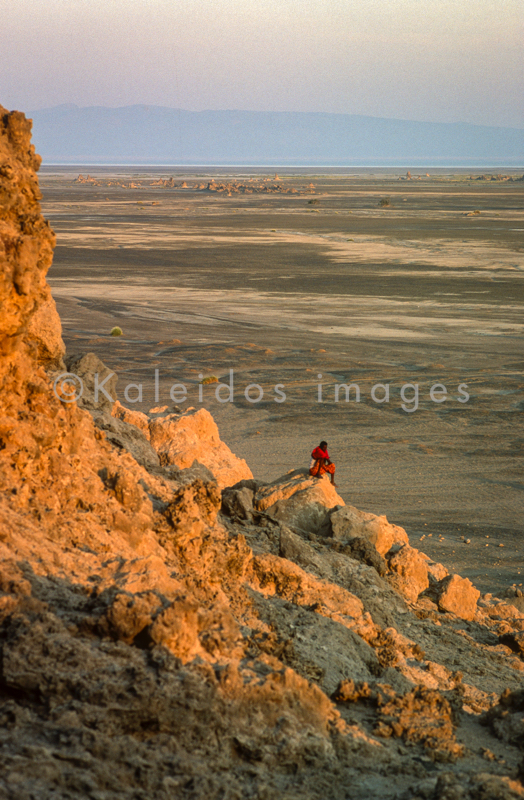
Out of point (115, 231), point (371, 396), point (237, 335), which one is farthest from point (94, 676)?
point (115, 231)

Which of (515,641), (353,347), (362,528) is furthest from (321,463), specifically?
(353,347)

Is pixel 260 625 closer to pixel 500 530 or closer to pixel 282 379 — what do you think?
pixel 500 530

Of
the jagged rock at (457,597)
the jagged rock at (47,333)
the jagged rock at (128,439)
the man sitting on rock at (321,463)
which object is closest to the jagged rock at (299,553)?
the jagged rock at (457,597)

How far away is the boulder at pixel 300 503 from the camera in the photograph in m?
7.57

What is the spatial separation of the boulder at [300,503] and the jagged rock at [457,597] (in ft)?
3.68

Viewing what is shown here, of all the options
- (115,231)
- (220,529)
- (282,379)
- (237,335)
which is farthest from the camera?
(115,231)

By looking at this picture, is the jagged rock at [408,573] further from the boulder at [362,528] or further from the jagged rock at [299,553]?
the jagged rock at [299,553]

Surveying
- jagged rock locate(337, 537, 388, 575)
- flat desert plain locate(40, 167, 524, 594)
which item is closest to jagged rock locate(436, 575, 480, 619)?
jagged rock locate(337, 537, 388, 575)

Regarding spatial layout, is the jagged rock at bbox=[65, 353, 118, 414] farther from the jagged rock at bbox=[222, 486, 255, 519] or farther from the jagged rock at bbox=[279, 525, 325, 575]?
the jagged rock at bbox=[279, 525, 325, 575]

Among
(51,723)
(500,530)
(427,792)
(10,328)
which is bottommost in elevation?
(500,530)

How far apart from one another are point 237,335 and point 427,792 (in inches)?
719

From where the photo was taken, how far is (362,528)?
24.0 feet

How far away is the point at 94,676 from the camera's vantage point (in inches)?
139

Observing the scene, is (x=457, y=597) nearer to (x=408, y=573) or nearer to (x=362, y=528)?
(x=408, y=573)
